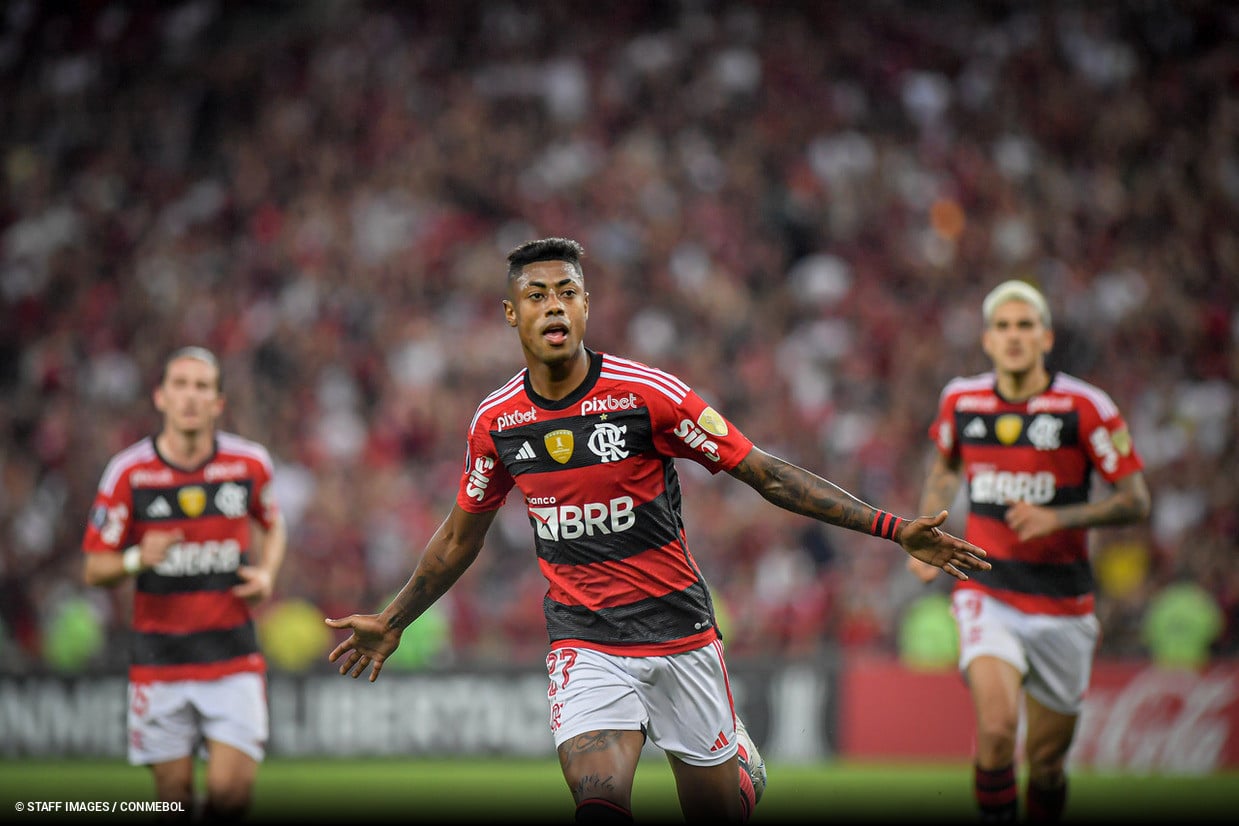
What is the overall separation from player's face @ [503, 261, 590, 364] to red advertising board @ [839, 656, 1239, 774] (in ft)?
30.5

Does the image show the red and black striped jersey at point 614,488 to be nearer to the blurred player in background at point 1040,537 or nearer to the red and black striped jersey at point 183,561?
the blurred player in background at point 1040,537

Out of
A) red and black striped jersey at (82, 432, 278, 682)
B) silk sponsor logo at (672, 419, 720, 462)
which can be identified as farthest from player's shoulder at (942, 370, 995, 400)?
red and black striped jersey at (82, 432, 278, 682)

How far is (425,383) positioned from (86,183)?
7853 mm

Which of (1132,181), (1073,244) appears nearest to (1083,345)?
(1073,244)

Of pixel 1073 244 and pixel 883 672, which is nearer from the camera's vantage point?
pixel 883 672

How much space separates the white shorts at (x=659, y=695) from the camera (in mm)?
6430

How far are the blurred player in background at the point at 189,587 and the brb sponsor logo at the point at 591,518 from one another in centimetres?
295

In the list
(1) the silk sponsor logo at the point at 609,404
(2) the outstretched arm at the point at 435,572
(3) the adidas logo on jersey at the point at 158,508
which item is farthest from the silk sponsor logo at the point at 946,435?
(3) the adidas logo on jersey at the point at 158,508

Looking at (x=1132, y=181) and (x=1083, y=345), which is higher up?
(x=1132, y=181)

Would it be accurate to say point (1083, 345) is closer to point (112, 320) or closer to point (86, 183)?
point (112, 320)

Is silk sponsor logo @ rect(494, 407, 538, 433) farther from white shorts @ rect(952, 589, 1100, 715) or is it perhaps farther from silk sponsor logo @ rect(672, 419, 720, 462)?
white shorts @ rect(952, 589, 1100, 715)

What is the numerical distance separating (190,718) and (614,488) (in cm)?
366

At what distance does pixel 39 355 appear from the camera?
2130 cm

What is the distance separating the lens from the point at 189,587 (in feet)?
28.9
